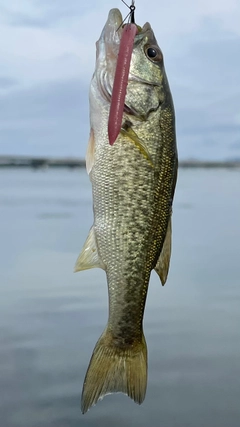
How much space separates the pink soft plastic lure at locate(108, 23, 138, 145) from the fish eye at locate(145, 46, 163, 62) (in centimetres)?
44

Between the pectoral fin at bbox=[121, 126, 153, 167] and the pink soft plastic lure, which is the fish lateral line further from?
the pink soft plastic lure

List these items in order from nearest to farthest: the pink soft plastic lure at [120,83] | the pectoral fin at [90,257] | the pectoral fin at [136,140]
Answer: the pink soft plastic lure at [120,83], the pectoral fin at [136,140], the pectoral fin at [90,257]

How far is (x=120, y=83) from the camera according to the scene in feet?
9.57

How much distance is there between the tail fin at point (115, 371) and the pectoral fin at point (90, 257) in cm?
47

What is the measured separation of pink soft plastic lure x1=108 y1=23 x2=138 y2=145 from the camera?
2.91 metres

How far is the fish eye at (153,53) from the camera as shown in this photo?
11.3 feet

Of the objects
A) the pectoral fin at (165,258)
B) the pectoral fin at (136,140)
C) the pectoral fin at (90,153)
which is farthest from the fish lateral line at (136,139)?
the pectoral fin at (165,258)

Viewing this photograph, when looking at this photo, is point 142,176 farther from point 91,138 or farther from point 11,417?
point 11,417

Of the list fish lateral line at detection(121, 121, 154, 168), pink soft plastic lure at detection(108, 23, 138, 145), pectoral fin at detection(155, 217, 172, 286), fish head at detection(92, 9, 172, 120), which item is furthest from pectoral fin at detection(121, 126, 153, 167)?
pectoral fin at detection(155, 217, 172, 286)

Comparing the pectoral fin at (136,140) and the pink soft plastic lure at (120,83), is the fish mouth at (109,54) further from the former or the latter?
the pink soft plastic lure at (120,83)

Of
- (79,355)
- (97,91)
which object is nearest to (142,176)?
(97,91)

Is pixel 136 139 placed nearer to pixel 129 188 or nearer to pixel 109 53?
pixel 129 188

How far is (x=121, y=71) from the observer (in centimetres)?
294

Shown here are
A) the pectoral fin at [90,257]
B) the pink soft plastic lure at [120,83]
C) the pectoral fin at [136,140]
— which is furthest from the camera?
the pectoral fin at [90,257]
